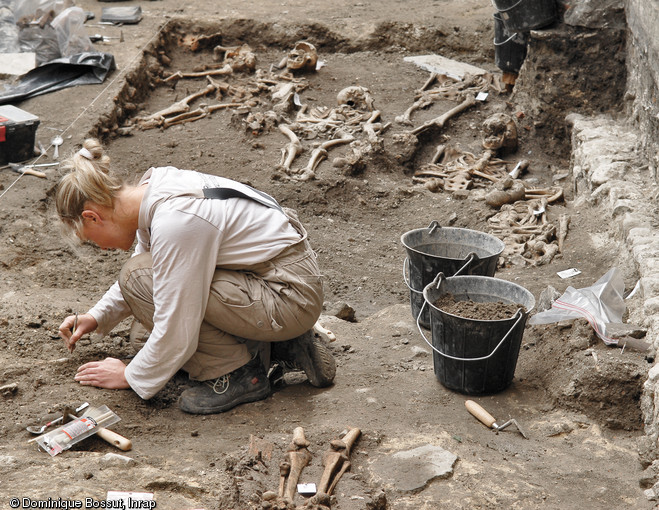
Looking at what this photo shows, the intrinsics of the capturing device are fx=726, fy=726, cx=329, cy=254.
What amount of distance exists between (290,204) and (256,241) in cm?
362

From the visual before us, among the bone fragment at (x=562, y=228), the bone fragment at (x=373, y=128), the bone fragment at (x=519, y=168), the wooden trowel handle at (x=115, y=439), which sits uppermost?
the wooden trowel handle at (x=115, y=439)

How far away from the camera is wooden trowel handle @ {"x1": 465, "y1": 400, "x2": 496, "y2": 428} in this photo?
3.67m

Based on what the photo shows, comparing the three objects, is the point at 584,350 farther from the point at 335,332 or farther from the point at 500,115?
the point at 500,115

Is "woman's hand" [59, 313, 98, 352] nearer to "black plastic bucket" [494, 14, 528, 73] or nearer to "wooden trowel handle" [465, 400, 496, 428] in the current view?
"wooden trowel handle" [465, 400, 496, 428]

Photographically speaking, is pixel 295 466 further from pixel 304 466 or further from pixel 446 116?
pixel 446 116

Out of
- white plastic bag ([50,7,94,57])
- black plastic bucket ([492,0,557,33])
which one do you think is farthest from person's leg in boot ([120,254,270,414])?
white plastic bag ([50,7,94,57])

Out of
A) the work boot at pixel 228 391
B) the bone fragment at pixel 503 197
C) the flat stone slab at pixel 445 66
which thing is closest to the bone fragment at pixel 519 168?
the bone fragment at pixel 503 197

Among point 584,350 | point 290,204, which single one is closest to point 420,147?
point 290,204

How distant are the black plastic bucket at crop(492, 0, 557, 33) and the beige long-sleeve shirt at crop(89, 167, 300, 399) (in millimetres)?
4995

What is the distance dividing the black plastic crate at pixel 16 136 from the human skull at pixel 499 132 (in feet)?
15.4

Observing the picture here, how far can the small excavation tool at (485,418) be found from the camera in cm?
364

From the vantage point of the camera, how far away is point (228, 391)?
12.5ft

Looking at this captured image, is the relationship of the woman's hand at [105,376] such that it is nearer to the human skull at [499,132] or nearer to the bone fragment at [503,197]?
the bone fragment at [503,197]
